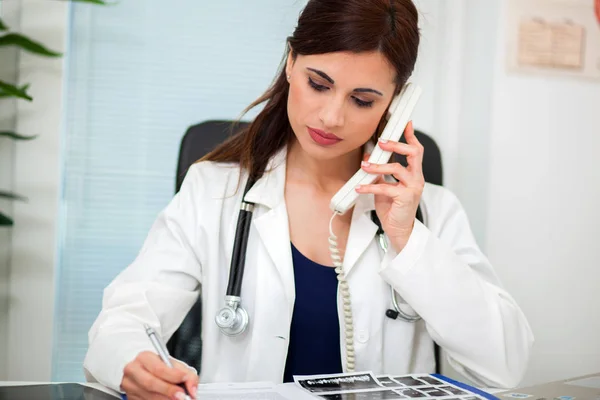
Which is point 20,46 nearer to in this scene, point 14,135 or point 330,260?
point 14,135

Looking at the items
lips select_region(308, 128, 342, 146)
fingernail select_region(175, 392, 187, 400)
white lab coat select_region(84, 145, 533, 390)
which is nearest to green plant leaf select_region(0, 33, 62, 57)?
white lab coat select_region(84, 145, 533, 390)

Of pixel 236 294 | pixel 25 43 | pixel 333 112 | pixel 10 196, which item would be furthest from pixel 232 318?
pixel 25 43

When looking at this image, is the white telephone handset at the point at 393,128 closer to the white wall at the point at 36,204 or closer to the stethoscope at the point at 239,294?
the stethoscope at the point at 239,294

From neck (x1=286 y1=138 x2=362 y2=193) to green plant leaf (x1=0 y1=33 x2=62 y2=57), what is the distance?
0.64 meters

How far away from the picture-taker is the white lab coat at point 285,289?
3.72 ft

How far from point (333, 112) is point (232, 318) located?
0.42 m

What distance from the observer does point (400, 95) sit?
127 centimetres

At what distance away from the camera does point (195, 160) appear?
4.61ft

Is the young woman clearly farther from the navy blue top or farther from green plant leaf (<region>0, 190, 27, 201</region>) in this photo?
green plant leaf (<region>0, 190, 27, 201</region>)

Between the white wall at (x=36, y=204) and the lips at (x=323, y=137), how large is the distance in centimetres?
83

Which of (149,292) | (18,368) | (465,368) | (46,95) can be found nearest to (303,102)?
(149,292)

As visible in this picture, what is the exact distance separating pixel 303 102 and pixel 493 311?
0.54m

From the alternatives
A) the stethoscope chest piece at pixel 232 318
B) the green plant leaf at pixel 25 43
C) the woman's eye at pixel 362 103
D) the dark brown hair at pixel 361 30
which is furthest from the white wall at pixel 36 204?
the woman's eye at pixel 362 103

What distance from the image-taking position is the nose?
1136 millimetres
